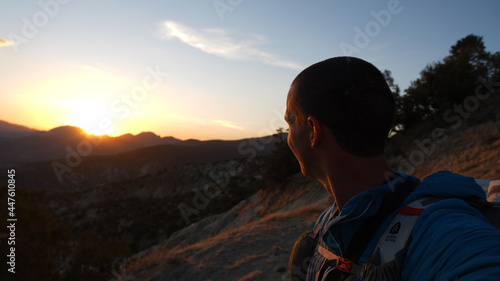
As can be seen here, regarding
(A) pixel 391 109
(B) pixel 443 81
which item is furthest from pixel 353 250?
(B) pixel 443 81

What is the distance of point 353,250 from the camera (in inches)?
51.6

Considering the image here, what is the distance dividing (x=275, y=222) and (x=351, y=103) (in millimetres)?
12065

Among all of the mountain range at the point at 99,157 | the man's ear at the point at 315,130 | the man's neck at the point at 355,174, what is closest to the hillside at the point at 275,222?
the man's neck at the point at 355,174

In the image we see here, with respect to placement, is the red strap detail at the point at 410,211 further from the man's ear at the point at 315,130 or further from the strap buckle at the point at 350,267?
the man's ear at the point at 315,130

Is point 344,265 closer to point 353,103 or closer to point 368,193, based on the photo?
point 368,193

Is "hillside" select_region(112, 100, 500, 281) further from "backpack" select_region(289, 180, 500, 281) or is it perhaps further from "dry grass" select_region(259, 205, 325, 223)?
"backpack" select_region(289, 180, 500, 281)

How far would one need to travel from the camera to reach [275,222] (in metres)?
12.8

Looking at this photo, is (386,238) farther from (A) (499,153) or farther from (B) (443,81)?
(B) (443,81)

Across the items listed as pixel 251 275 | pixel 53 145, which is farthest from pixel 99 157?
pixel 251 275

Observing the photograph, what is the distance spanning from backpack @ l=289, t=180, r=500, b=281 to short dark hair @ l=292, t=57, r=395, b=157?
0.27 m

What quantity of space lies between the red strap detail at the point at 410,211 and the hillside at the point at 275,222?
6.95 m

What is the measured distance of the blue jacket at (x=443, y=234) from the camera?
0.91m

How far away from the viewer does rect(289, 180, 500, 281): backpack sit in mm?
1088

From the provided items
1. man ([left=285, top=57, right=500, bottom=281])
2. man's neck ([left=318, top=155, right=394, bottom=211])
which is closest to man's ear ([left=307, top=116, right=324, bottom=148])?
man ([left=285, top=57, right=500, bottom=281])
